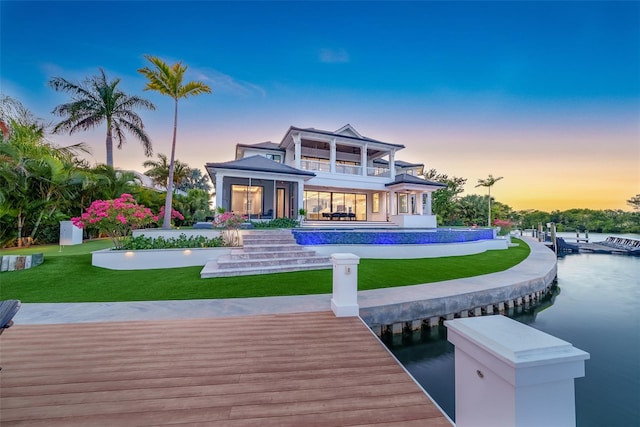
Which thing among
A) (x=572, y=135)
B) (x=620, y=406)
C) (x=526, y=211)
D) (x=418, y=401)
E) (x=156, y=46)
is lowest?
(x=620, y=406)

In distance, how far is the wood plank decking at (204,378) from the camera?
2434 mm

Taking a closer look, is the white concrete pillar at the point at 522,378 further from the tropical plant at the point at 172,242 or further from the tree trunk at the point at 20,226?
the tree trunk at the point at 20,226

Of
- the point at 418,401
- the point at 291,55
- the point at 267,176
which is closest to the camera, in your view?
the point at 418,401

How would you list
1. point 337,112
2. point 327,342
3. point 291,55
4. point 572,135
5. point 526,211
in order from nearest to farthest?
point 327,342, point 291,55, point 572,135, point 337,112, point 526,211

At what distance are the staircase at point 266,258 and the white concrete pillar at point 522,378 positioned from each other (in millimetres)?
7727

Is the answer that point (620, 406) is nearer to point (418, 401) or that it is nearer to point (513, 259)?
point (418, 401)

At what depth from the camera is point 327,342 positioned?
3.92 metres

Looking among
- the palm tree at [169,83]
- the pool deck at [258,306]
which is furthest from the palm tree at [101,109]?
the pool deck at [258,306]

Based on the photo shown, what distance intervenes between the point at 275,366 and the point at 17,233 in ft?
50.9

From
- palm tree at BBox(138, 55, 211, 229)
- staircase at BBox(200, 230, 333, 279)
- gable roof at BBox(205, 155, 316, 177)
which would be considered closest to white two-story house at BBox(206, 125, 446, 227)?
gable roof at BBox(205, 155, 316, 177)

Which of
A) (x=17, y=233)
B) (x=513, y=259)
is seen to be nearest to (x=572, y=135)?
(x=513, y=259)

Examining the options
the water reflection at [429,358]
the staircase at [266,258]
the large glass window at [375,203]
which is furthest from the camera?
the large glass window at [375,203]

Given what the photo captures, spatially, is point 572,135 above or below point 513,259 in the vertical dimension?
above

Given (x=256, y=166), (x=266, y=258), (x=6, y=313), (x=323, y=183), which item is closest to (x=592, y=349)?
(x=266, y=258)
